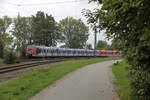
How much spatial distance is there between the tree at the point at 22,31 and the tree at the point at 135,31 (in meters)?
48.1

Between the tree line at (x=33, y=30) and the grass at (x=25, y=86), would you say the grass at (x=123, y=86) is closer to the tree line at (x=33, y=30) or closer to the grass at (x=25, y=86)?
the grass at (x=25, y=86)

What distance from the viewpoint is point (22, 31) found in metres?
55.2

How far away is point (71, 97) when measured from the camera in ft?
19.3

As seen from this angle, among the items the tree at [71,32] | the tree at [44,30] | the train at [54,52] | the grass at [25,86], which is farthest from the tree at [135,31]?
the tree at [71,32]

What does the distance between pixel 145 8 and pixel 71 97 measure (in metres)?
4.22

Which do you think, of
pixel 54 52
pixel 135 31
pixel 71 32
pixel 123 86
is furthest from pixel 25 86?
pixel 71 32

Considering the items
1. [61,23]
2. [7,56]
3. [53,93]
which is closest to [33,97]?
[53,93]

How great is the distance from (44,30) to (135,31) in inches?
2057

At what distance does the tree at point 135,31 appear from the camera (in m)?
3.08

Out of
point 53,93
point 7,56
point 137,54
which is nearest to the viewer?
point 137,54

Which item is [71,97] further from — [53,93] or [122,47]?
[122,47]

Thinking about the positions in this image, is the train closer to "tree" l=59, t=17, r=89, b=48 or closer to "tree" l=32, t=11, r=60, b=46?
"tree" l=32, t=11, r=60, b=46

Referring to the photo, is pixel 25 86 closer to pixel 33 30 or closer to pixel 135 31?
pixel 135 31

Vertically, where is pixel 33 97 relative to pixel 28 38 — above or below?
below
